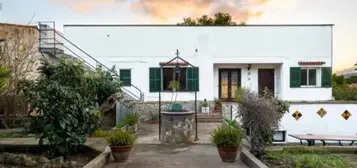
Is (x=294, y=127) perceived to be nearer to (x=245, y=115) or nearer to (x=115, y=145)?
(x=245, y=115)

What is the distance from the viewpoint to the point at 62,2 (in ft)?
49.1

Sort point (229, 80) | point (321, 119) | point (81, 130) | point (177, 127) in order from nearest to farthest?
point (81, 130)
point (177, 127)
point (321, 119)
point (229, 80)

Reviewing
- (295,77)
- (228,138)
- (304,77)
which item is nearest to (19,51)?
(228,138)

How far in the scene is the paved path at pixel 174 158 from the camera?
6535 mm

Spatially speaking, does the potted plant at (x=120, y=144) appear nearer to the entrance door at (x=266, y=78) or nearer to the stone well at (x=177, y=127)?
the stone well at (x=177, y=127)

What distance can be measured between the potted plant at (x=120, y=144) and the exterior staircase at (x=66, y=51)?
611 cm

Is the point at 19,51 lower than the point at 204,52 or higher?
lower

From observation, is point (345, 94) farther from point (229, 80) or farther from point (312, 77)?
point (229, 80)

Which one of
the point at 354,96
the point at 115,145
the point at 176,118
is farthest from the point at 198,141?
the point at 354,96

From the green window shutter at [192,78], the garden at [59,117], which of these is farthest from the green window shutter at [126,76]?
the garden at [59,117]

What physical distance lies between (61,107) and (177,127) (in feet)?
12.0

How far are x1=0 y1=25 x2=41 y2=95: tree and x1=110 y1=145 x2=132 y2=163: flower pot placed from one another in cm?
776

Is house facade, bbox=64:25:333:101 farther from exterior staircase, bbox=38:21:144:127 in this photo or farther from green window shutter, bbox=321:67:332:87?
exterior staircase, bbox=38:21:144:127

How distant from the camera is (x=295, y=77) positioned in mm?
17359
